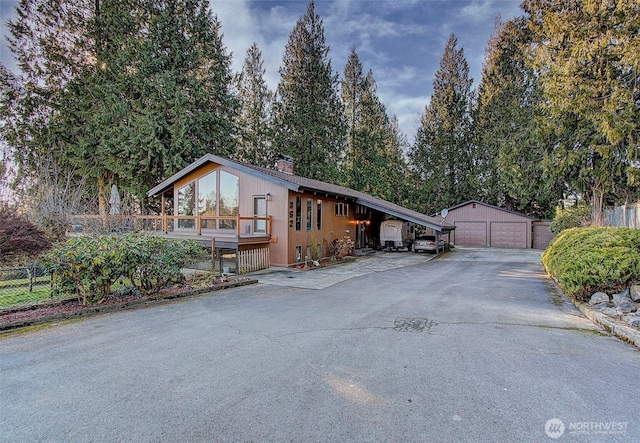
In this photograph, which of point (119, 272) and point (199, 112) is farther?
point (199, 112)

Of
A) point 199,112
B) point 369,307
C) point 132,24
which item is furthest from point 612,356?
point 132,24

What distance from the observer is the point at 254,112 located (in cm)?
2848

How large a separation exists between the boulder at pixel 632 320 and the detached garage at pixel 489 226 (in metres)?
22.8

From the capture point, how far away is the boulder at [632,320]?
5141 mm

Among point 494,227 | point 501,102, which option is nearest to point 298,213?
point 494,227

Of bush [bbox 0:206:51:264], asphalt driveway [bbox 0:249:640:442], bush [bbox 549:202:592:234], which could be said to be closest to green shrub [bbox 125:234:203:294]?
asphalt driveway [bbox 0:249:640:442]

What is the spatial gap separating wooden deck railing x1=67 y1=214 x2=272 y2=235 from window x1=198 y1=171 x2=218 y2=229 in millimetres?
673

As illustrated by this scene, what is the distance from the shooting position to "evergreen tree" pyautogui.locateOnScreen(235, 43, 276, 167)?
28297 millimetres

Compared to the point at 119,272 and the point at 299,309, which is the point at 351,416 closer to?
the point at 299,309

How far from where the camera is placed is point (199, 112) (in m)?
21.7

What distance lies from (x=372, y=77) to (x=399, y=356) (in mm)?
33148

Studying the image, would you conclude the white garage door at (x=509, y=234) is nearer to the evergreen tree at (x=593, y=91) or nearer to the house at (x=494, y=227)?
the house at (x=494, y=227)

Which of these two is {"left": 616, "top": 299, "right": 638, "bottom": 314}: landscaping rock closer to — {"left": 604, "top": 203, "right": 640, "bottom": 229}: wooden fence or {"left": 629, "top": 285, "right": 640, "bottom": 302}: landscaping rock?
{"left": 629, "top": 285, "right": 640, "bottom": 302}: landscaping rock

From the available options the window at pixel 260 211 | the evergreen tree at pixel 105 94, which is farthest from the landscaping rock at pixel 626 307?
the evergreen tree at pixel 105 94
